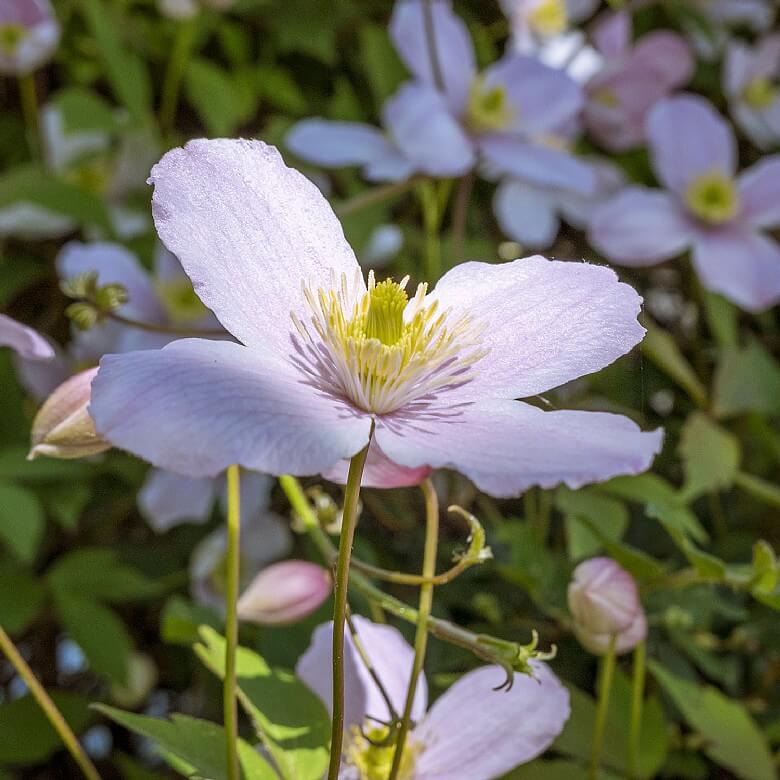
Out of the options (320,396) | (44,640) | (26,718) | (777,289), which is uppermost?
(320,396)

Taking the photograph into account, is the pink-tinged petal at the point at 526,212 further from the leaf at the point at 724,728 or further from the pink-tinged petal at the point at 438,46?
the leaf at the point at 724,728

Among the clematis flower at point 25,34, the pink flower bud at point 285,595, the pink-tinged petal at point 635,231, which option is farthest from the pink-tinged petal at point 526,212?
the pink flower bud at point 285,595

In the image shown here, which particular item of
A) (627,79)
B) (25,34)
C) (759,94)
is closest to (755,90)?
(759,94)

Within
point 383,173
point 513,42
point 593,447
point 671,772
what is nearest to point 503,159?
point 383,173

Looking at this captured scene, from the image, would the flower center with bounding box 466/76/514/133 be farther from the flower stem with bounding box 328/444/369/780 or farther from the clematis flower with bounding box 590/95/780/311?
the flower stem with bounding box 328/444/369/780

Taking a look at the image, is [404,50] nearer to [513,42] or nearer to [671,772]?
[513,42]

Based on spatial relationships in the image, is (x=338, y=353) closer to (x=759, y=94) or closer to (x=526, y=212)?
(x=526, y=212)
